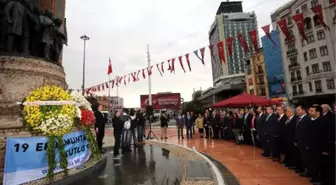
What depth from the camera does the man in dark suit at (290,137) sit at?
5.89m

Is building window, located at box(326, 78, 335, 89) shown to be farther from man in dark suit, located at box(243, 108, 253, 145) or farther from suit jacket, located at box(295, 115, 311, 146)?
suit jacket, located at box(295, 115, 311, 146)

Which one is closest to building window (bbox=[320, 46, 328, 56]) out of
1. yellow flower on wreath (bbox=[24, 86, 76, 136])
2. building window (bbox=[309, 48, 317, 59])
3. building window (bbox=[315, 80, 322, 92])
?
building window (bbox=[309, 48, 317, 59])

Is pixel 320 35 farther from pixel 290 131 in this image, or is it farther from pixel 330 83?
pixel 290 131

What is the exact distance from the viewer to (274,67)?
4734 centimetres

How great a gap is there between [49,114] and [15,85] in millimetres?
1248

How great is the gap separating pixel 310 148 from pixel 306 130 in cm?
38

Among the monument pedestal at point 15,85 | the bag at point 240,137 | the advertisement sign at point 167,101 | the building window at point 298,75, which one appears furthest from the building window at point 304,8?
the monument pedestal at point 15,85

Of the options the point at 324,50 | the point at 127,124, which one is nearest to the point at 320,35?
the point at 324,50

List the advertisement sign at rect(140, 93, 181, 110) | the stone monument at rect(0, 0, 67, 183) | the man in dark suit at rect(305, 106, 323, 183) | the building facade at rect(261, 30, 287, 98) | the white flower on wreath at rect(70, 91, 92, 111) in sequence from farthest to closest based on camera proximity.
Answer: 1. the building facade at rect(261, 30, 287, 98)
2. the advertisement sign at rect(140, 93, 181, 110)
3. the white flower on wreath at rect(70, 91, 92, 111)
4. the stone monument at rect(0, 0, 67, 183)
5. the man in dark suit at rect(305, 106, 323, 183)

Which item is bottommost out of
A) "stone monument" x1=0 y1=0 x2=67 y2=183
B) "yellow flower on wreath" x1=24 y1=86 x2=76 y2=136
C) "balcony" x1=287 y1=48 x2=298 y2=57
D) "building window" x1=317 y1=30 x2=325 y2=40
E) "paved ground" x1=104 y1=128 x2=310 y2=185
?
"paved ground" x1=104 y1=128 x2=310 y2=185

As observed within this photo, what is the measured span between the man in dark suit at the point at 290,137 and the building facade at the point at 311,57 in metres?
29.8

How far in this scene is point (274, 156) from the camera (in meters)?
7.07

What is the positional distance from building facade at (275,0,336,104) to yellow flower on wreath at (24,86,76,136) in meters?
33.1

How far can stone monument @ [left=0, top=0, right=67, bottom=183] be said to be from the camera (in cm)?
537
